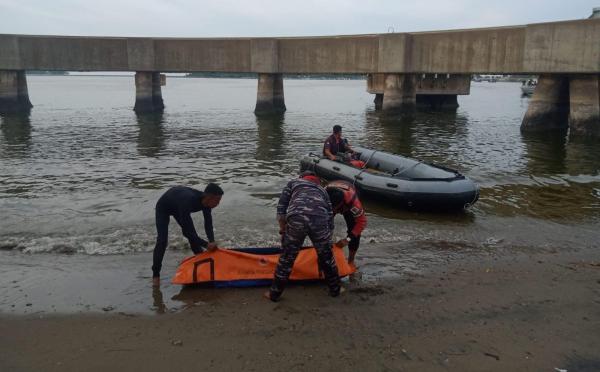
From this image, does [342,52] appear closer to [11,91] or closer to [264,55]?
[264,55]

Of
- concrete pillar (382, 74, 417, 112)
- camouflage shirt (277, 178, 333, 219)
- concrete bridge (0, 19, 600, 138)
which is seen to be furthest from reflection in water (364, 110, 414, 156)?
camouflage shirt (277, 178, 333, 219)

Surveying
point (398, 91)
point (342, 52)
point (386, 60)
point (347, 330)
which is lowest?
point (347, 330)

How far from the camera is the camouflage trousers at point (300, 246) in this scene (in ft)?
19.5

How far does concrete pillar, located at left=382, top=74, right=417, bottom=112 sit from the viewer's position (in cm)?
3369

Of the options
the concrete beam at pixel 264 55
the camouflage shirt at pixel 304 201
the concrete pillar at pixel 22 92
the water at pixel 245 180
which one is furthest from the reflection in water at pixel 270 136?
the concrete pillar at pixel 22 92

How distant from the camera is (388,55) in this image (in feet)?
106

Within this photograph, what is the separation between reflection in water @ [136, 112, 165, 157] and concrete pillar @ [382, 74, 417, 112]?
1488cm

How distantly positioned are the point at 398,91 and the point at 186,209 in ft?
95.9

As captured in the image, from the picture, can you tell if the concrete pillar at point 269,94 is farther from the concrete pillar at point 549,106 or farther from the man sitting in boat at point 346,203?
the man sitting in boat at point 346,203

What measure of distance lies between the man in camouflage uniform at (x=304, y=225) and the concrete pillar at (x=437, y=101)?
40849 mm

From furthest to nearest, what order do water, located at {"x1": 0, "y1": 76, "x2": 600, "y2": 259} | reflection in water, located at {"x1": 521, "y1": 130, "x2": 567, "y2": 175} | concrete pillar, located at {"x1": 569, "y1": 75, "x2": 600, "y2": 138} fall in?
concrete pillar, located at {"x1": 569, "y1": 75, "x2": 600, "y2": 138}, reflection in water, located at {"x1": 521, "y1": 130, "x2": 567, "y2": 175}, water, located at {"x1": 0, "y1": 76, "x2": 600, "y2": 259}

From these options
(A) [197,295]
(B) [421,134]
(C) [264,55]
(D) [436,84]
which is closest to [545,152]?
(B) [421,134]

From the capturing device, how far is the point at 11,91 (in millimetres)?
38844

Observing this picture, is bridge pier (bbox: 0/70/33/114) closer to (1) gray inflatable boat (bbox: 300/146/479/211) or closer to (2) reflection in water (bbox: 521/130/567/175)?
(1) gray inflatable boat (bbox: 300/146/479/211)
